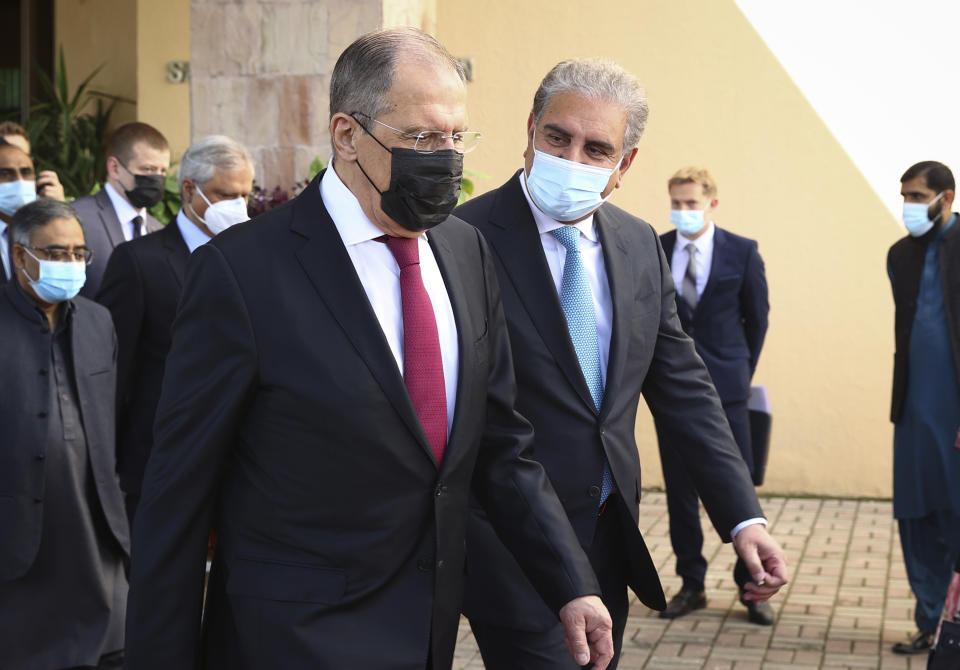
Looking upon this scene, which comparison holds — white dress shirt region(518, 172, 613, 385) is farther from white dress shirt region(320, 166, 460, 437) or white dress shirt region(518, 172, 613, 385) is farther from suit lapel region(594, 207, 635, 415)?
white dress shirt region(320, 166, 460, 437)

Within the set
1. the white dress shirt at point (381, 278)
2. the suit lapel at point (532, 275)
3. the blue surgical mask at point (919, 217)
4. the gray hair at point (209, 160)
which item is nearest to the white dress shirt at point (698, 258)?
the blue surgical mask at point (919, 217)

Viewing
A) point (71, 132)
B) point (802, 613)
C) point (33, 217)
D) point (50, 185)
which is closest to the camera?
point (33, 217)

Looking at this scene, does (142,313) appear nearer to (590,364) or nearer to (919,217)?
(590,364)

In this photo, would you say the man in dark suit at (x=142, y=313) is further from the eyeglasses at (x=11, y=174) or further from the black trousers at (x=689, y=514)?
the black trousers at (x=689, y=514)

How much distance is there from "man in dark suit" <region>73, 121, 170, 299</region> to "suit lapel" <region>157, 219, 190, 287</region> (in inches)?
37.7

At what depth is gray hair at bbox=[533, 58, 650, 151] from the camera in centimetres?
367

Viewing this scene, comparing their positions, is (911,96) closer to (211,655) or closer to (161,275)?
(161,275)

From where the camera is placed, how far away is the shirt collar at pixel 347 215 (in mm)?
2680

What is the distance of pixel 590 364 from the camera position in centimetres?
359

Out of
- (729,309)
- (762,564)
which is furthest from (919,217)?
(762,564)

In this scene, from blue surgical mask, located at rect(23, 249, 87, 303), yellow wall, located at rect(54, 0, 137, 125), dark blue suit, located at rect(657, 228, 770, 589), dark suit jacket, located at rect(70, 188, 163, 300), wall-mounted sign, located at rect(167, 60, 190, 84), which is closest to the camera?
blue surgical mask, located at rect(23, 249, 87, 303)

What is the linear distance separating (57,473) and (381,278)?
263 cm

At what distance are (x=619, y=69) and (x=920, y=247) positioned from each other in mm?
3242

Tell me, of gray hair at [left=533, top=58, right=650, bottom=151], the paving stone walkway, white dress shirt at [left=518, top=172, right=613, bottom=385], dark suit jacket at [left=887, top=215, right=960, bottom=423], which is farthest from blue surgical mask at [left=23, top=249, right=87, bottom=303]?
dark suit jacket at [left=887, top=215, right=960, bottom=423]
